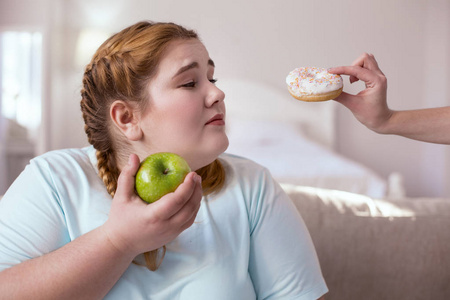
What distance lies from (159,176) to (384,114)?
60 centimetres

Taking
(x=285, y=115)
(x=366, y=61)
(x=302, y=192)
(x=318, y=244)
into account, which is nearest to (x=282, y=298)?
(x=318, y=244)

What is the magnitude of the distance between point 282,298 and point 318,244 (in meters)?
0.35

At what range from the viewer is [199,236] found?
3.50ft

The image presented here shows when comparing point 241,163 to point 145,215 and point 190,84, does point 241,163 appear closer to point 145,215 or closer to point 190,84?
point 190,84

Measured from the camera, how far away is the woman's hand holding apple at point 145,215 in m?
0.81

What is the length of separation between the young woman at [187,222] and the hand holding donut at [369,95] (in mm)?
280

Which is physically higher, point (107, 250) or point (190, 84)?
point (190, 84)

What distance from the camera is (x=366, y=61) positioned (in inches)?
46.0

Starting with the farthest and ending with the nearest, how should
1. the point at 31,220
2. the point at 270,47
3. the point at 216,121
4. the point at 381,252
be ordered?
the point at 270,47 → the point at 381,252 → the point at 216,121 → the point at 31,220

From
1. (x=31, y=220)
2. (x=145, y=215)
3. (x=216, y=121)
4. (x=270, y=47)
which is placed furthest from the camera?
(x=270, y=47)

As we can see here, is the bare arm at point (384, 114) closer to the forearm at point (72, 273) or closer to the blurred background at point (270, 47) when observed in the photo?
the forearm at point (72, 273)

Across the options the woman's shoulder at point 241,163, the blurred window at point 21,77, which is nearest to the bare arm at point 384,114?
the woman's shoulder at point 241,163

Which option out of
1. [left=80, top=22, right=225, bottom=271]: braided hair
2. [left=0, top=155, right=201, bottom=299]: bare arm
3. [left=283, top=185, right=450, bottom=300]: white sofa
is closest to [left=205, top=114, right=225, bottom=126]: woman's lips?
[left=80, top=22, right=225, bottom=271]: braided hair

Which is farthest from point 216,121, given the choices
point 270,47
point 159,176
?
point 270,47
